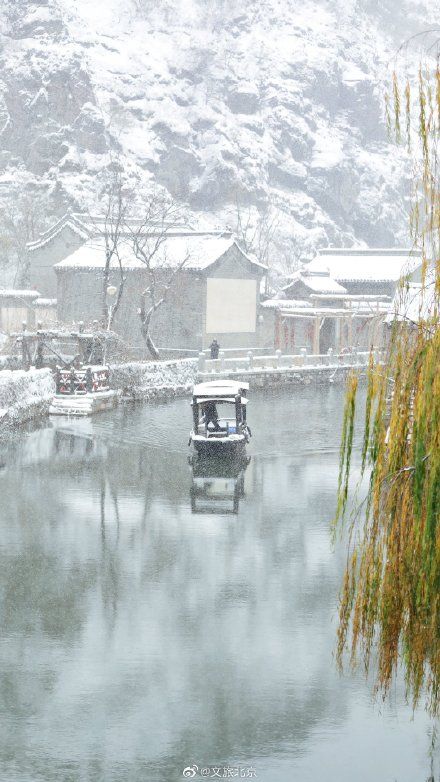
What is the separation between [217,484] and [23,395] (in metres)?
11.5

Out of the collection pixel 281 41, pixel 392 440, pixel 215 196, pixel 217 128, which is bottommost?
pixel 392 440

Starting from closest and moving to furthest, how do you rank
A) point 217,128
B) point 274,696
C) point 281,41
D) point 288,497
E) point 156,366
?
point 274,696
point 288,497
point 156,366
point 217,128
point 281,41

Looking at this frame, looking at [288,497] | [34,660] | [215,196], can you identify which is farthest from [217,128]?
[34,660]

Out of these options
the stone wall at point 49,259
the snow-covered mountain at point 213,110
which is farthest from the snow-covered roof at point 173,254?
the snow-covered mountain at point 213,110

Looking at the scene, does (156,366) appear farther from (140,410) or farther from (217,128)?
(217,128)

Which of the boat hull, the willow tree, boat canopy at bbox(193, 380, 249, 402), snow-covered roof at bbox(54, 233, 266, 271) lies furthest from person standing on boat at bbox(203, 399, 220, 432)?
snow-covered roof at bbox(54, 233, 266, 271)

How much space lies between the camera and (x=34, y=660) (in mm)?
11703

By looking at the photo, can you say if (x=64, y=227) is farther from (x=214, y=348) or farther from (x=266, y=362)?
(x=266, y=362)

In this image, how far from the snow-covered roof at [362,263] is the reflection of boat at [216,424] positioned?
39702mm

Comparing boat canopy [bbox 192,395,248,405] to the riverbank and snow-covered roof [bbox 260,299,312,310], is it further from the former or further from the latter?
snow-covered roof [bbox 260,299,312,310]

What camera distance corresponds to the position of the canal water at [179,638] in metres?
9.59

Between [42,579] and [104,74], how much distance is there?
397ft

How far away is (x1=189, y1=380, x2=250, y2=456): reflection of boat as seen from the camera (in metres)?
24.8

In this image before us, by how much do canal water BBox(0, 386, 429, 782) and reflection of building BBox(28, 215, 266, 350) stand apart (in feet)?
97.4
